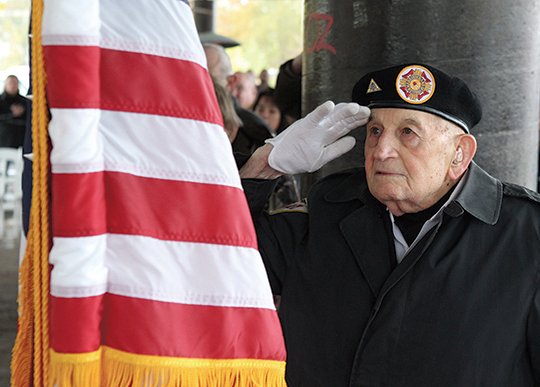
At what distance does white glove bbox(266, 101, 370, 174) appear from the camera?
2.20 meters

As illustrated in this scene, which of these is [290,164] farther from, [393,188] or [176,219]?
[176,219]

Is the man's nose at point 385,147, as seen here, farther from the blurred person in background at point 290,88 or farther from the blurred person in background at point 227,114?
the blurred person in background at point 227,114

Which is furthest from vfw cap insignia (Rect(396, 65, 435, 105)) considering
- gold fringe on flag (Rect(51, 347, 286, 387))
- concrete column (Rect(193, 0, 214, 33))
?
concrete column (Rect(193, 0, 214, 33))

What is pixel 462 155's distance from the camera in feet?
7.02

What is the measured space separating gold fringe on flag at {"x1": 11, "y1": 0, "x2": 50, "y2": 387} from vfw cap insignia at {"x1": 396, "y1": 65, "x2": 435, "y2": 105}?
1.02m

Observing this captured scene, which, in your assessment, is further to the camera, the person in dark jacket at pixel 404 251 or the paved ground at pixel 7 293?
the paved ground at pixel 7 293

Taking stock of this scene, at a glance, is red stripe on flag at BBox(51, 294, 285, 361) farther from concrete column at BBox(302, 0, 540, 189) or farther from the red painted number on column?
the red painted number on column

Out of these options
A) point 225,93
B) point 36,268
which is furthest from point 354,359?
point 225,93

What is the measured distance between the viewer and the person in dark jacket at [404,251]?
195cm

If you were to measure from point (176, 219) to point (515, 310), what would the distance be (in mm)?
945

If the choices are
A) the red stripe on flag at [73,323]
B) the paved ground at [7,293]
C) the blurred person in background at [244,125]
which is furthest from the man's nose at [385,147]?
the paved ground at [7,293]

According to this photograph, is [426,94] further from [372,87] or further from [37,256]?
[37,256]

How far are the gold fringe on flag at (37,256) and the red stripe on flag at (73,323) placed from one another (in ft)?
0.23

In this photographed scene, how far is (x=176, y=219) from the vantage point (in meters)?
1.54
